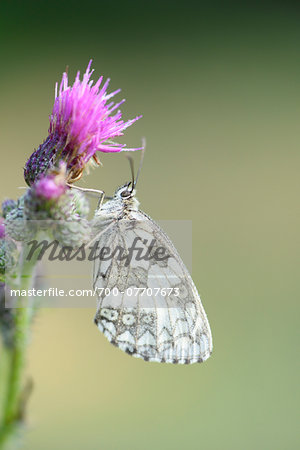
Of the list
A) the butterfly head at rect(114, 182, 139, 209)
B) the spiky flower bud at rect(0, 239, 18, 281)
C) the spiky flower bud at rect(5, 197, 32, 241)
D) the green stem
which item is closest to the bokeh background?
the green stem

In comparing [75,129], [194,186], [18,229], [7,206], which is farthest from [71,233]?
[194,186]

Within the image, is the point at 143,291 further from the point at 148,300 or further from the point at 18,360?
the point at 18,360

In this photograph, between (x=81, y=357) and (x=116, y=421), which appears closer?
(x=116, y=421)

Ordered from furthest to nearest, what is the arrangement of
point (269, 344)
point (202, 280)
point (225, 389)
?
point (202, 280), point (269, 344), point (225, 389)

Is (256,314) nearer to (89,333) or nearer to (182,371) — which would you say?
(182,371)

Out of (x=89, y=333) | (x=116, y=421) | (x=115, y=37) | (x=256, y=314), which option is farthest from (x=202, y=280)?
(x=115, y=37)

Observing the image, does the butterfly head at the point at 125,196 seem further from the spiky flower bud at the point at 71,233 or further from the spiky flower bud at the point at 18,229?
the spiky flower bud at the point at 18,229
